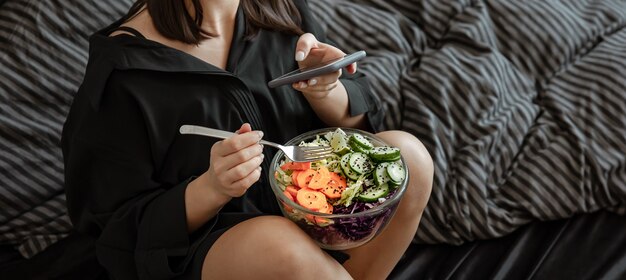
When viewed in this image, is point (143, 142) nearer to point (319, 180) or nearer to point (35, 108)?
point (319, 180)

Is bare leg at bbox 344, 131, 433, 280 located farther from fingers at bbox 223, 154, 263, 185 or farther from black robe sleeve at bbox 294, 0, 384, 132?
fingers at bbox 223, 154, 263, 185

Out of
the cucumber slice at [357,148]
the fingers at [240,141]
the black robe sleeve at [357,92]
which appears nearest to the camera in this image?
the fingers at [240,141]

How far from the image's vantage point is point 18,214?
1.20 meters

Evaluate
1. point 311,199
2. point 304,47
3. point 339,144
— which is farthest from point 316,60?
point 311,199

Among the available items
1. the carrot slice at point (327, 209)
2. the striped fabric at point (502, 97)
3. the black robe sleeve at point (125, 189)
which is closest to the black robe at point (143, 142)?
the black robe sleeve at point (125, 189)

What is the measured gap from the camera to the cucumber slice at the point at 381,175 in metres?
0.84

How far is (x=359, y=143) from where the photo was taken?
90cm

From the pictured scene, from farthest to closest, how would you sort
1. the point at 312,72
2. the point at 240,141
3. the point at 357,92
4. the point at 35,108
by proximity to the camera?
1. the point at 35,108
2. the point at 357,92
3. the point at 312,72
4. the point at 240,141

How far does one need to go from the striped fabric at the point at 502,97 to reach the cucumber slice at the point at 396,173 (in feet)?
1.13

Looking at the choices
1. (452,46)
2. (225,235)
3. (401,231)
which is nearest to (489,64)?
(452,46)

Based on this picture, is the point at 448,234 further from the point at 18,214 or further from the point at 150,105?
the point at 18,214

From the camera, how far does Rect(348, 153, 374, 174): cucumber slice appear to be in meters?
0.85

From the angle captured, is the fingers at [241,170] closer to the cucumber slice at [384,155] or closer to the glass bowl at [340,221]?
the glass bowl at [340,221]

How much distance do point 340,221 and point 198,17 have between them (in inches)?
16.2
